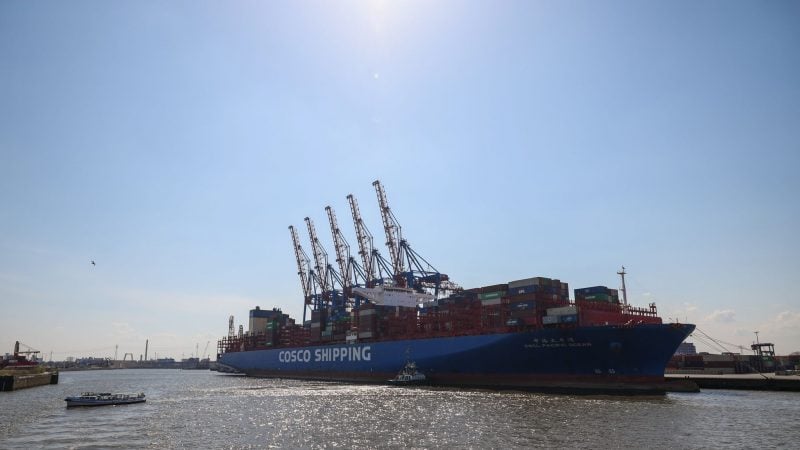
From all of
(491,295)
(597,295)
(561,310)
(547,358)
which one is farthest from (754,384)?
(491,295)

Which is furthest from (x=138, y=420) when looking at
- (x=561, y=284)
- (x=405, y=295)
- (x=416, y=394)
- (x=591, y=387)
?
(x=405, y=295)

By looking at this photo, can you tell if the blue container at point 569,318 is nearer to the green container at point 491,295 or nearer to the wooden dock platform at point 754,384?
the green container at point 491,295

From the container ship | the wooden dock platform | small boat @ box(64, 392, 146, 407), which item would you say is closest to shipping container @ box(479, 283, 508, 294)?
the container ship

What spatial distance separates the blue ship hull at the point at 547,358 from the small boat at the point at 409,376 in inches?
26.1

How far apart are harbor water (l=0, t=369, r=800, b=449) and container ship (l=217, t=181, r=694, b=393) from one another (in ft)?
13.3

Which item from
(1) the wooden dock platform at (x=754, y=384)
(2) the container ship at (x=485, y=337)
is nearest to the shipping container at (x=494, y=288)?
(2) the container ship at (x=485, y=337)

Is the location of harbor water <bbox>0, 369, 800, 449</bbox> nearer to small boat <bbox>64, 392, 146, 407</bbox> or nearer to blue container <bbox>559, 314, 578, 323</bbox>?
small boat <bbox>64, 392, 146, 407</bbox>

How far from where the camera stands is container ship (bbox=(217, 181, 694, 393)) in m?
44.7

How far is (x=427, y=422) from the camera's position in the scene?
30672mm

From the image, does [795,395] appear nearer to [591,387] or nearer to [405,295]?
[591,387]

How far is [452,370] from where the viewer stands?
56.2 meters

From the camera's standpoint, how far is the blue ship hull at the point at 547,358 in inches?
1741

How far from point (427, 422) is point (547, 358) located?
21028 mm

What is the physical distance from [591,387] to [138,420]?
36.1 meters
